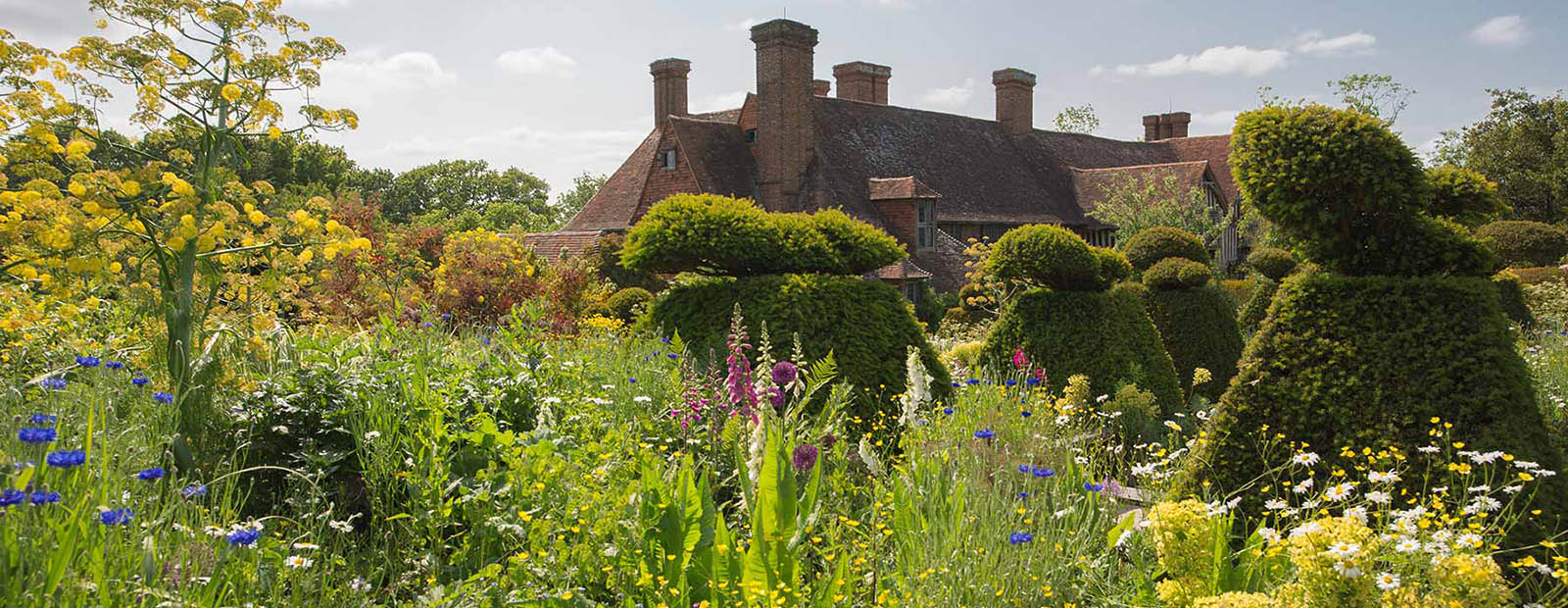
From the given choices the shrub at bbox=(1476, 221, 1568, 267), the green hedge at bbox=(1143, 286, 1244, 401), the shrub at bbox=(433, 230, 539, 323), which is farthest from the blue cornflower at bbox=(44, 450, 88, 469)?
the shrub at bbox=(1476, 221, 1568, 267)

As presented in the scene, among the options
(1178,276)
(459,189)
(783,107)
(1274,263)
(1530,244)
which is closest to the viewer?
(1178,276)

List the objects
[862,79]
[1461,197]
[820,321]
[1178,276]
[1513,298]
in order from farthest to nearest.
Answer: [862,79]
[1513,298]
[1178,276]
[820,321]
[1461,197]

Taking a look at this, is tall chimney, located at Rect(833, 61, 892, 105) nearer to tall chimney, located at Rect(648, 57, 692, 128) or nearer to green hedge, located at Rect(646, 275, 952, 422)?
tall chimney, located at Rect(648, 57, 692, 128)

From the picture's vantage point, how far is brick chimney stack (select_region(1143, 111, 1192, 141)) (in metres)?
49.7

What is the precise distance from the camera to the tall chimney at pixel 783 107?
26.4m

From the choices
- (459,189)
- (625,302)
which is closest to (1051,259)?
(625,302)

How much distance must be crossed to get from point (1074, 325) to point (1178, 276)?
2.65 meters

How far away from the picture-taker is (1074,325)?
29.8ft

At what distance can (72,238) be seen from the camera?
4.96m

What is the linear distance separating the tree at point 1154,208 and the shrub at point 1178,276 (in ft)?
62.5

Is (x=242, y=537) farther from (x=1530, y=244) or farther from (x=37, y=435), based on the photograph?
(x=1530, y=244)

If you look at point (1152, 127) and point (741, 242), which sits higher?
point (1152, 127)

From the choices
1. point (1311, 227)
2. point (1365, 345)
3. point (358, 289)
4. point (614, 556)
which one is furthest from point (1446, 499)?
point (358, 289)

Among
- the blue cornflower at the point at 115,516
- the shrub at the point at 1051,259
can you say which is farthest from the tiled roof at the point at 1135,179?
the blue cornflower at the point at 115,516
